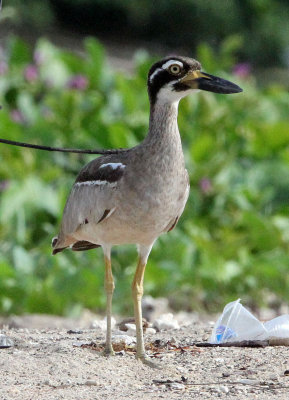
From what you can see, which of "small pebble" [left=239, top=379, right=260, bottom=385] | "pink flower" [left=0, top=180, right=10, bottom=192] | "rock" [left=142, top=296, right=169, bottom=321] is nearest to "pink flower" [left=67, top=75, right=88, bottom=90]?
"pink flower" [left=0, top=180, right=10, bottom=192]

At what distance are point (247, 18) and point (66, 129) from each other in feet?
47.1

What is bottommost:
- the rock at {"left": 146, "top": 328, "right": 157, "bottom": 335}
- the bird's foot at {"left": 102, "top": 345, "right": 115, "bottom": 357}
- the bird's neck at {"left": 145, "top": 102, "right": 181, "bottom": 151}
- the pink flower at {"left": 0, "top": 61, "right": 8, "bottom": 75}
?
the bird's foot at {"left": 102, "top": 345, "right": 115, "bottom": 357}

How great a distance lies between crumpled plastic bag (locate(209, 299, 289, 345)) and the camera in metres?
5.13

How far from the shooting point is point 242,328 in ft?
17.1

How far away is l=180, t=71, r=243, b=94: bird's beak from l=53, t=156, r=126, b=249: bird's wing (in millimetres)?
516

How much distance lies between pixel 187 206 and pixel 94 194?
12.9ft

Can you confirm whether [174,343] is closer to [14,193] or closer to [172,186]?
[172,186]

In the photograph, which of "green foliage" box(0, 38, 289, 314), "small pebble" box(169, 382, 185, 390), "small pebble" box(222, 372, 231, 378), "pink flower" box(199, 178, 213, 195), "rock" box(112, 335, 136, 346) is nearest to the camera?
"small pebble" box(169, 382, 185, 390)

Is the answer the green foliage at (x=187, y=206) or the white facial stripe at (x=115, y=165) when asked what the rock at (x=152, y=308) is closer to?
the green foliage at (x=187, y=206)

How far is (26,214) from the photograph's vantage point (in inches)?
340

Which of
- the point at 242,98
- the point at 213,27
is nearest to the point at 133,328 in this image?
the point at 242,98

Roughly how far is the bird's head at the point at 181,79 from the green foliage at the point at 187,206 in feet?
8.69

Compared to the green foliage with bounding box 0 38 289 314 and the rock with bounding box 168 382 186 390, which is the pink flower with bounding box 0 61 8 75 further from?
the rock with bounding box 168 382 186 390

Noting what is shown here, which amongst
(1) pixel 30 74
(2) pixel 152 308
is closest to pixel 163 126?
(2) pixel 152 308
